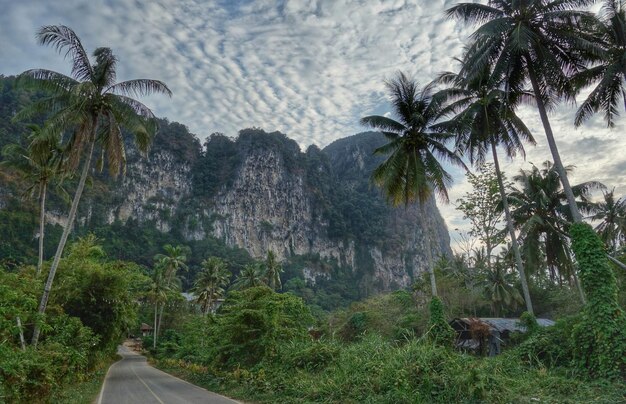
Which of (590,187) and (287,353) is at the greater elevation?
(590,187)

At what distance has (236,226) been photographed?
372ft

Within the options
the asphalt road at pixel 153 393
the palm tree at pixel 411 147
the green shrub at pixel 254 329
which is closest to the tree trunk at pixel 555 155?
the palm tree at pixel 411 147

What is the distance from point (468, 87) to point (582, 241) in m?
9.56

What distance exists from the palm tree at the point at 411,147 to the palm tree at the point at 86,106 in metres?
10.1

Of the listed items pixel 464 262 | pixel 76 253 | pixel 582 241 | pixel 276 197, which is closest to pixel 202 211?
pixel 276 197

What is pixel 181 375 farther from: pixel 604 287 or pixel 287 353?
pixel 604 287

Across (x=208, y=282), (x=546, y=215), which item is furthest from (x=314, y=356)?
(x=208, y=282)

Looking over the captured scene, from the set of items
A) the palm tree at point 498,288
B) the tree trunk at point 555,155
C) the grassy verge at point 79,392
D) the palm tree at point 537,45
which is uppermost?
the palm tree at point 537,45

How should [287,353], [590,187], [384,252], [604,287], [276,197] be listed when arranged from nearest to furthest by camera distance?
[604,287]
[287,353]
[590,187]
[276,197]
[384,252]

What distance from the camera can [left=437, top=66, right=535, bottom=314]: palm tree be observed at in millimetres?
17469

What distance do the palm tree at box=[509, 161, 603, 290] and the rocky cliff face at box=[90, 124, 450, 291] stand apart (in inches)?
3066

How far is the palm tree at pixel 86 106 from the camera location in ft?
42.1

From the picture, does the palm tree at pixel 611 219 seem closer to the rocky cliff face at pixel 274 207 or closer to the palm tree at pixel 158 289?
the palm tree at pixel 158 289

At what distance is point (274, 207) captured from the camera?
12250 centimetres
